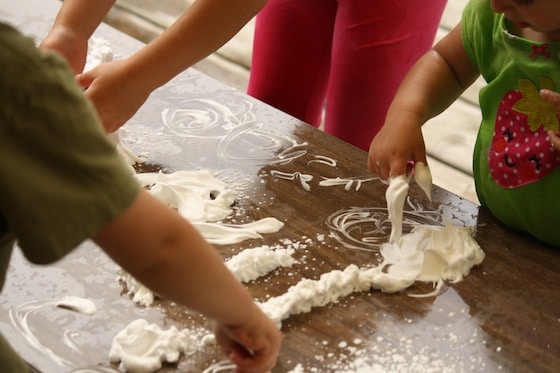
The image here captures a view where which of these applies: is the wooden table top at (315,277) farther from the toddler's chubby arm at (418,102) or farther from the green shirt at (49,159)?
the green shirt at (49,159)

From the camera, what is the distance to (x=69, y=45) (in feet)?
4.34

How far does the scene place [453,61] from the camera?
4.38 feet

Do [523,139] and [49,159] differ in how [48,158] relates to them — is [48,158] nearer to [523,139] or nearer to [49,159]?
[49,159]

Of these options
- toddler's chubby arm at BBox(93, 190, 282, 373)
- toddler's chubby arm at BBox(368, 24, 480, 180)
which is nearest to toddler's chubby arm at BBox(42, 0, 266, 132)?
toddler's chubby arm at BBox(368, 24, 480, 180)

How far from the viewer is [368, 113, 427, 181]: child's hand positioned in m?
1.21

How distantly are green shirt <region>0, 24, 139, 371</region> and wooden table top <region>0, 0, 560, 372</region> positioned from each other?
0.33 meters

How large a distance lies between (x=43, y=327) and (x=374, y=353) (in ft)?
1.24

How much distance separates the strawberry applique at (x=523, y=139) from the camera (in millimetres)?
1189

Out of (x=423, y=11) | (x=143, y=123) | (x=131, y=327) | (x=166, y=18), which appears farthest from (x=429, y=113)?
(x=166, y=18)

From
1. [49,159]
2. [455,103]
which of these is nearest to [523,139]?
[49,159]

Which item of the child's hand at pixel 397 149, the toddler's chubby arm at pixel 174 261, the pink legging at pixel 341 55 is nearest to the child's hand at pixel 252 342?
the toddler's chubby arm at pixel 174 261

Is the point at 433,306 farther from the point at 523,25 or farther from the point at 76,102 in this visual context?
the point at 76,102

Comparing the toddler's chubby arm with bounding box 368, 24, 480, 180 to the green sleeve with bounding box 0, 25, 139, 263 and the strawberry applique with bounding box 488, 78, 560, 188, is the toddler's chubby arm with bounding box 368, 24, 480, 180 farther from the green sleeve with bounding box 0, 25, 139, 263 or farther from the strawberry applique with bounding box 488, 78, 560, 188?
the green sleeve with bounding box 0, 25, 139, 263

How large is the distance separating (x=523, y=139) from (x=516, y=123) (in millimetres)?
30
